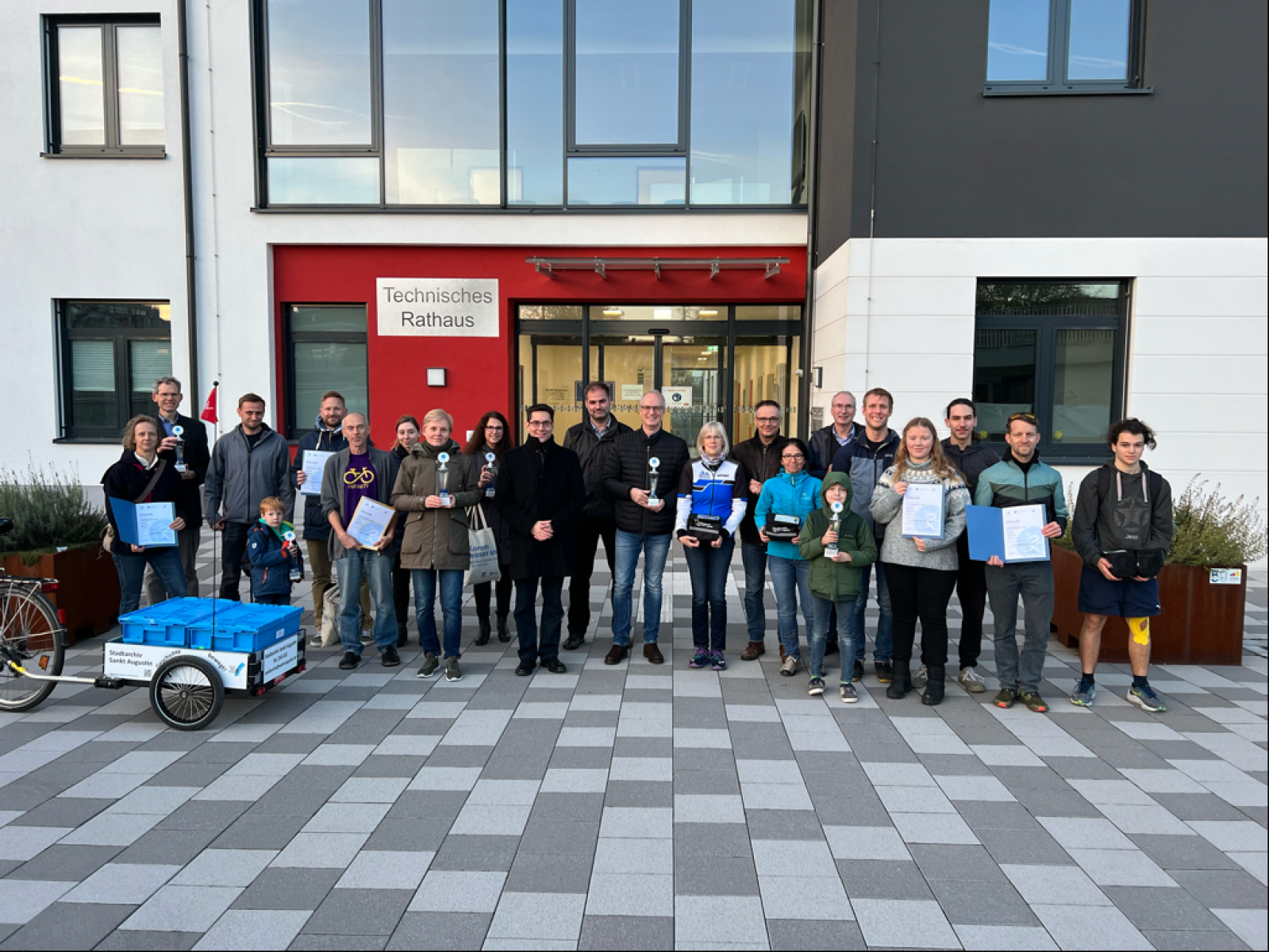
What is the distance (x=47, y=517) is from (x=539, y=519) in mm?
4267

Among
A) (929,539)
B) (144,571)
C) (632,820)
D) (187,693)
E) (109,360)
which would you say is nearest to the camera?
(632,820)

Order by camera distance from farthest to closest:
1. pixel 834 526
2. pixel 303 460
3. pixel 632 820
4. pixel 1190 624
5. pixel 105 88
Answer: pixel 105 88 → pixel 303 460 → pixel 1190 624 → pixel 834 526 → pixel 632 820

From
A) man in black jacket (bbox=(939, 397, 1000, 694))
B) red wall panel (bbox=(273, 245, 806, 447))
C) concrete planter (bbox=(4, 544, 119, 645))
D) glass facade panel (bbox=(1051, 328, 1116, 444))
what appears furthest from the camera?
red wall panel (bbox=(273, 245, 806, 447))

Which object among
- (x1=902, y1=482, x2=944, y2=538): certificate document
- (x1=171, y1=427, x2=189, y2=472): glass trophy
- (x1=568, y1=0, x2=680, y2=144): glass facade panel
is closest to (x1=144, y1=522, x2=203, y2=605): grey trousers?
(x1=171, y1=427, x2=189, y2=472): glass trophy

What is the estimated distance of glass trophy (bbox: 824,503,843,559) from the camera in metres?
5.55

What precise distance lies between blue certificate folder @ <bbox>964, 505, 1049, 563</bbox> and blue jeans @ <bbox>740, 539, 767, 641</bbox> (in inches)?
61.0

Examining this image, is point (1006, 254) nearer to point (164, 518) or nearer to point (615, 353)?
point (615, 353)

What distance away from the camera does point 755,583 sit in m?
6.49

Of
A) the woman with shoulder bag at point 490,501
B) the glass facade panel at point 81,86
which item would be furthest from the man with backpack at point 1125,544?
the glass facade panel at point 81,86

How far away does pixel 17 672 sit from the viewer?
534 centimetres

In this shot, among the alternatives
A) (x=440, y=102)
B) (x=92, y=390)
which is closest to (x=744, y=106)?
(x=440, y=102)

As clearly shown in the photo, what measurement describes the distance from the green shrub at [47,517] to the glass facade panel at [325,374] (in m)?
5.70

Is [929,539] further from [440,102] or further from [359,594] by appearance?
[440,102]

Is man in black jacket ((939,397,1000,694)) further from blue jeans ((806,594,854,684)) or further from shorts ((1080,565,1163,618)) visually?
blue jeans ((806,594,854,684))
